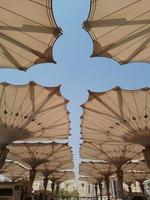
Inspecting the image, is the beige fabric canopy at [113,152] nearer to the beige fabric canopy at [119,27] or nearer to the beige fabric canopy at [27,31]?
the beige fabric canopy at [27,31]

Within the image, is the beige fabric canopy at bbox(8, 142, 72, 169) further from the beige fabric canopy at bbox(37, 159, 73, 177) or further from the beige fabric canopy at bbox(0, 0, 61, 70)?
the beige fabric canopy at bbox(0, 0, 61, 70)

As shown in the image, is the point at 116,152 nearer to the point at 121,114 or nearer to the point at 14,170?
the point at 121,114

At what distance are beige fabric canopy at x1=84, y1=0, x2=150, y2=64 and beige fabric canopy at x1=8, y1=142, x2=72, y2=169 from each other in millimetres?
22028

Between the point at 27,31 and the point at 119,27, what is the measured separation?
4.75 metres

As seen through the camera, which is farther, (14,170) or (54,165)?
(14,170)

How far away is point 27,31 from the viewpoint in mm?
13469

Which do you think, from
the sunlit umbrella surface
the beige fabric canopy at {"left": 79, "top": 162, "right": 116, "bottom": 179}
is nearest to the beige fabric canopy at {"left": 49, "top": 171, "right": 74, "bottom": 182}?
the beige fabric canopy at {"left": 79, "top": 162, "right": 116, "bottom": 179}

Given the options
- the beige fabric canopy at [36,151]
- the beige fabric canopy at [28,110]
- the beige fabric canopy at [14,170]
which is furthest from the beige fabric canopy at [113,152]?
the beige fabric canopy at [14,170]

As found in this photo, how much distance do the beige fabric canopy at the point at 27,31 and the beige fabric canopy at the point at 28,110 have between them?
4.73m

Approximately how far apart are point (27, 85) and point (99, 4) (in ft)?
34.9

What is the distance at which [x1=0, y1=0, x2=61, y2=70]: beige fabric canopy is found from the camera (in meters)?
12.1

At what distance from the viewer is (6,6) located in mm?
12203

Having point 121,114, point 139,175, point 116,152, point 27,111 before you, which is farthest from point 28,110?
point 139,175

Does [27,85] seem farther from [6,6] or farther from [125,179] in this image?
[125,179]
